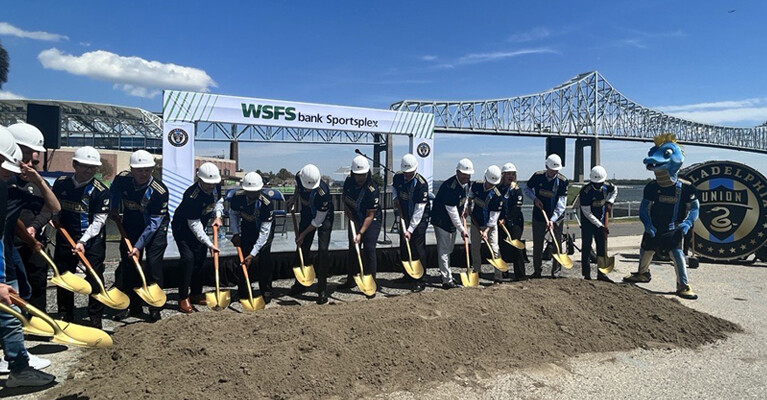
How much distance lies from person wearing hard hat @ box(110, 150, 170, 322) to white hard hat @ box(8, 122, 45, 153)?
834mm

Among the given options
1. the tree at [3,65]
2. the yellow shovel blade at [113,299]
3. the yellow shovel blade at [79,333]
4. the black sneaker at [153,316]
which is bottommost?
the black sneaker at [153,316]

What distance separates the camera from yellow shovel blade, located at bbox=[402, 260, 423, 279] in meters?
6.38

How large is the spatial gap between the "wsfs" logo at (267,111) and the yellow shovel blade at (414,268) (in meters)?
4.14

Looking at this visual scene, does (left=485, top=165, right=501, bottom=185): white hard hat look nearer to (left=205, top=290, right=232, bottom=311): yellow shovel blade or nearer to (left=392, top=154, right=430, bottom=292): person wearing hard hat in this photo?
(left=392, top=154, right=430, bottom=292): person wearing hard hat

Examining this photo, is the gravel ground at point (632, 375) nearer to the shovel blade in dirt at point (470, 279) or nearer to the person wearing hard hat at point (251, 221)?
the person wearing hard hat at point (251, 221)

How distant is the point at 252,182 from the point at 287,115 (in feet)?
12.5

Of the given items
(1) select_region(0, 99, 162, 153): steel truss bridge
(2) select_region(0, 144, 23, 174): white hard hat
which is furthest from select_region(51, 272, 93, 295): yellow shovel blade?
(1) select_region(0, 99, 162, 153): steel truss bridge

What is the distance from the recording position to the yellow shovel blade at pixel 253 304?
513cm

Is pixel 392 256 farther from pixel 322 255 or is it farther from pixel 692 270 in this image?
pixel 692 270

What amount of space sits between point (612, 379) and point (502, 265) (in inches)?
128

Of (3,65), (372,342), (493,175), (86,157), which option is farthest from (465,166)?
(3,65)

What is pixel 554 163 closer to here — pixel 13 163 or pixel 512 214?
pixel 512 214

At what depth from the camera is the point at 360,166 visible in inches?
235

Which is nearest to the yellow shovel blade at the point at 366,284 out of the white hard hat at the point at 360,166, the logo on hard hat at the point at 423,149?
the white hard hat at the point at 360,166
